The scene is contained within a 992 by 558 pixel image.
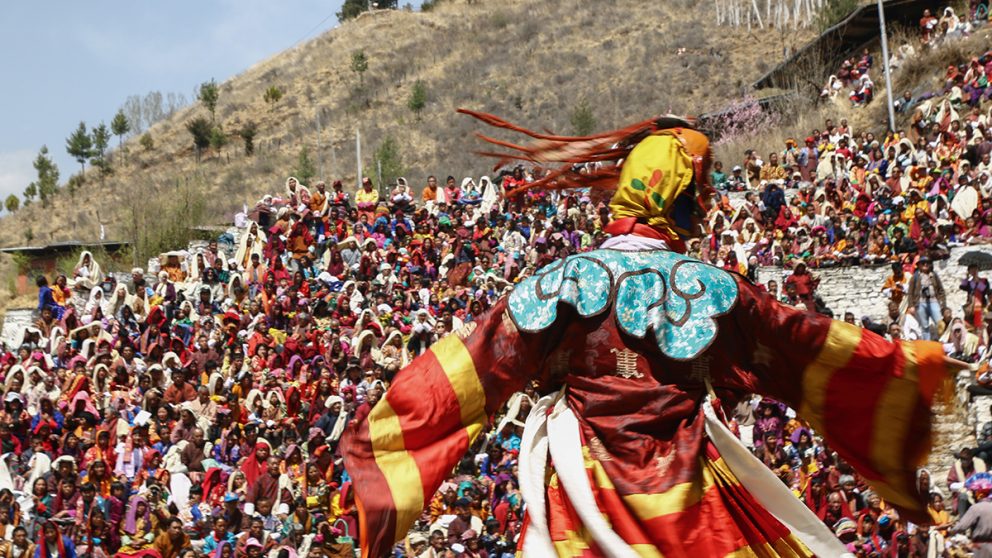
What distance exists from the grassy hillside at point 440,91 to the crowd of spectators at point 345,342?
2064cm

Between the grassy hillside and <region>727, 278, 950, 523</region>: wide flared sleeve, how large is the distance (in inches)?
1442

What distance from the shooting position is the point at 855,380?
12.9ft

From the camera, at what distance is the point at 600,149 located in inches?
167

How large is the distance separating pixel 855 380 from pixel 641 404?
692 mm

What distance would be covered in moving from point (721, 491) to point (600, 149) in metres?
1.20

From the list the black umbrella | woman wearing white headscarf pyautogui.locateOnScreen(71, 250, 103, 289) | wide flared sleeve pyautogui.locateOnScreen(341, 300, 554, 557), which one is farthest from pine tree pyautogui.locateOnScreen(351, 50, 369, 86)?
wide flared sleeve pyautogui.locateOnScreen(341, 300, 554, 557)

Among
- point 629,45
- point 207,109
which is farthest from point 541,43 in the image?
point 207,109

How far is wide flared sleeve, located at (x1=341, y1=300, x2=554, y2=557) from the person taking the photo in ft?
12.4

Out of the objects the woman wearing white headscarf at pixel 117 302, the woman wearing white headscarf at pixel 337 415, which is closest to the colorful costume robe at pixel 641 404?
the woman wearing white headscarf at pixel 337 415

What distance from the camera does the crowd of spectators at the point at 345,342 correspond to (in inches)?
461

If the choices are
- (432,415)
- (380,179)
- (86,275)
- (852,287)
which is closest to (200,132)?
(380,179)

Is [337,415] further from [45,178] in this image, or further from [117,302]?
[45,178]

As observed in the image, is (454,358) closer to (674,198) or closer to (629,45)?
(674,198)

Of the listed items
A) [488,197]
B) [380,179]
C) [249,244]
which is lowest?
[249,244]
